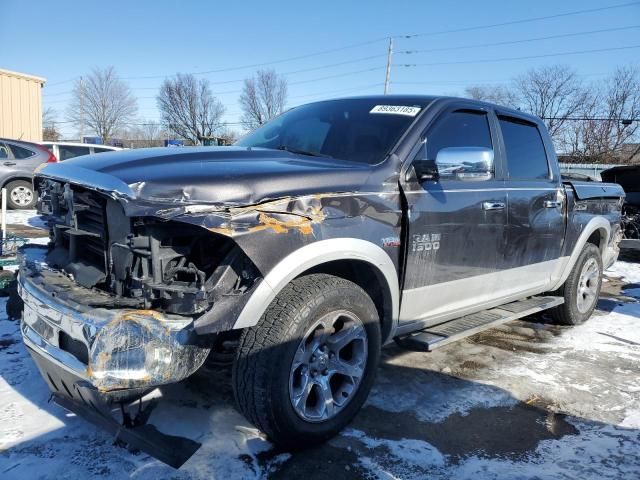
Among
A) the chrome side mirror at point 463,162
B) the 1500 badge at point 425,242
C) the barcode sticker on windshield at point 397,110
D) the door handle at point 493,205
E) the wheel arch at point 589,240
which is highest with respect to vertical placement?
the barcode sticker on windshield at point 397,110

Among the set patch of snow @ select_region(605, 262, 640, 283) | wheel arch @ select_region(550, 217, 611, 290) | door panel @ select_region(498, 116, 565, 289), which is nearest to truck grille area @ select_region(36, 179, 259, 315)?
door panel @ select_region(498, 116, 565, 289)

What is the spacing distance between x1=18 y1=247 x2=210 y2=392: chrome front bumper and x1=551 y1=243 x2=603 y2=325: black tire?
405cm

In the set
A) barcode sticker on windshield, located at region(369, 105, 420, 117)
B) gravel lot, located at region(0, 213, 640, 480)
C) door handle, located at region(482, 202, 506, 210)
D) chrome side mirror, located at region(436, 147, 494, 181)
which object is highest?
barcode sticker on windshield, located at region(369, 105, 420, 117)

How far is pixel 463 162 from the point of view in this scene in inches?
134

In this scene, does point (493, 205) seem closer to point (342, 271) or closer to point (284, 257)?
point (342, 271)

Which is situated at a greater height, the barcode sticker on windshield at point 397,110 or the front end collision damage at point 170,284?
the barcode sticker on windshield at point 397,110

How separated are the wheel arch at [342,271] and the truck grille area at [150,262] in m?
0.10

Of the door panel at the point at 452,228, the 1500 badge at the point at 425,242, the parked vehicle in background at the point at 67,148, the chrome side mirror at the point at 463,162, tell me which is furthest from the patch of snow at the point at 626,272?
the parked vehicle in background at the point at 67,148

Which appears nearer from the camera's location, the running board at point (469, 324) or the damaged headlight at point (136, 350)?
the damaged headlight at point (136, 350)

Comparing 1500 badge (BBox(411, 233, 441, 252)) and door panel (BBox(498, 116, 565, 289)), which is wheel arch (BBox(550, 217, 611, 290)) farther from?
1500 badge (BBox(411, 233, 441, 252))

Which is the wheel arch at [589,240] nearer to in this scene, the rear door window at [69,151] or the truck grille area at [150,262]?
the truck grille area at [150,262]

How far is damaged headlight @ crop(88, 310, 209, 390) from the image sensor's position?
221 centimetres

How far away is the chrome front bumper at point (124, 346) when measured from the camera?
2217 millimetres

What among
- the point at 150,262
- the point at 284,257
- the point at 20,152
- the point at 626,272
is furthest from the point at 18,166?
the point at 626,272
